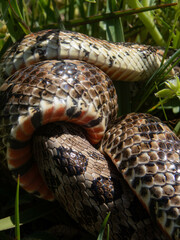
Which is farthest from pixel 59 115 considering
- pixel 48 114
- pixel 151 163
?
pixel 151 163

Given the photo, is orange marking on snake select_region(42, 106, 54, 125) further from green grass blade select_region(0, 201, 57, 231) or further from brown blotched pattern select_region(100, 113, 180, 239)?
green grass blade select_region(0, 201, 57, 231)

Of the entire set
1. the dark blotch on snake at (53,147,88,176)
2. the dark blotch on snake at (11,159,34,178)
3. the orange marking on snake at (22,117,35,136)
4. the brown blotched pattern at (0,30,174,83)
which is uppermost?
the brown blotched pattern at (0,30,174,83)

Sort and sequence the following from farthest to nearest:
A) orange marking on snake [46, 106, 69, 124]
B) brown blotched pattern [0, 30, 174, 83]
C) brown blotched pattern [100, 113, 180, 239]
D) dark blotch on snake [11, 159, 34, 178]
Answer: brown blotched pattern [0, 30, 174, 83] < dark blotch on snake [11, 159, 34, 178] < orange marking on snake [46, 106, 69, 124] < brown blotched pattern [100, 113, 180, 239]

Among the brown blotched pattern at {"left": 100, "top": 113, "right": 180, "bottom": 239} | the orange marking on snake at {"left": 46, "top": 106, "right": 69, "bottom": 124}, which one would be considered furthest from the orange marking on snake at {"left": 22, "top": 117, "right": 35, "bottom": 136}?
the brown blotched pattern at {"left": 100, "top": 113, "right": 180, "bottom": 239}

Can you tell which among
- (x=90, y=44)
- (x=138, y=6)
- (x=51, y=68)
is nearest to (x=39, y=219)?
(x=51, y=68)

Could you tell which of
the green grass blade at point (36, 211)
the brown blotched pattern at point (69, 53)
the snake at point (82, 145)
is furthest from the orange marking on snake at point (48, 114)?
the green grass blade at point (36, 211)

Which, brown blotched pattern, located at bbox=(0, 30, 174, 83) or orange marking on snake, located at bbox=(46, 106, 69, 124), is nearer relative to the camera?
orange marking on snake, located at bbox=(46, 106, 69, 124)

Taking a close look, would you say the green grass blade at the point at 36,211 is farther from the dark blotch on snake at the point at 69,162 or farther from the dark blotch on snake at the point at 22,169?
the dark blotch on snake at the point at 69,162

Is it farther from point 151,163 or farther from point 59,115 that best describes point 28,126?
point 151,163
